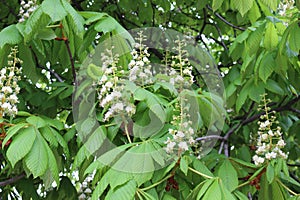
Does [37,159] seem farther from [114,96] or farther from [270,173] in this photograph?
[270,173]

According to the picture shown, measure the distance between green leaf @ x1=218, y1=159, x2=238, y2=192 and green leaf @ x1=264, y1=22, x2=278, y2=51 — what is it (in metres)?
0.55

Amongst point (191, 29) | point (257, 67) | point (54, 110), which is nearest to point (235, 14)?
point (191, 29)

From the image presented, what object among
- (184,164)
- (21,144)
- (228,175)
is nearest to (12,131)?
(21,144)

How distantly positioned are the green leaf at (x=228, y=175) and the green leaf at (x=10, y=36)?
0.87m

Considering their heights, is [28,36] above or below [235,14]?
above

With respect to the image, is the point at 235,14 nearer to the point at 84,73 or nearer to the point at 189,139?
the point at 84,73

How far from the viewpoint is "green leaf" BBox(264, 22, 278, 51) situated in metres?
2.04

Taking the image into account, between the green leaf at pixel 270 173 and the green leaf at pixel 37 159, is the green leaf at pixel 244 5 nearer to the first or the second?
the green leaf at pixel 270 173

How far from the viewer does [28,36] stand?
165 centimetres

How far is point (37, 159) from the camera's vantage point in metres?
1.51

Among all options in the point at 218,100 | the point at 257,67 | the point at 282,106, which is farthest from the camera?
the point at 282,106

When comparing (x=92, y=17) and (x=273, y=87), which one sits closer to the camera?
(x=92, y=17)

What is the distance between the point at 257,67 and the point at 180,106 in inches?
28.9

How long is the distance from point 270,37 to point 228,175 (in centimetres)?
65
